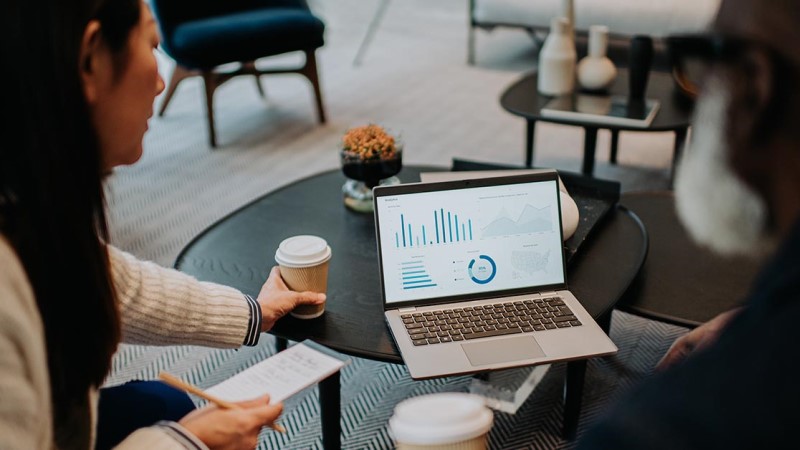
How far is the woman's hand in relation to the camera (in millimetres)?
1036

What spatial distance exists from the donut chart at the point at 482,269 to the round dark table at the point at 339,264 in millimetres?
161

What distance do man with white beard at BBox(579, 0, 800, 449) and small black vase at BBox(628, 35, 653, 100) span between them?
2.09 m

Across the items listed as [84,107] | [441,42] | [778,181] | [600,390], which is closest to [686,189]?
[778,181]

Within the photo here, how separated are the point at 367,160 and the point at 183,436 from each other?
90 centimetres

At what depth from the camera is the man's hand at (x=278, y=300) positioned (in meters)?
1.34

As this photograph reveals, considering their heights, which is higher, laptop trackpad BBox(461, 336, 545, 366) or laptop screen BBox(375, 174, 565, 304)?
laptop screen BBox(375, 174, 565, 304)

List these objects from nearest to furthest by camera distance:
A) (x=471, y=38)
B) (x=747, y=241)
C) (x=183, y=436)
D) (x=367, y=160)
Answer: (x=747, y=241), (x=183, y=436), (x=367, y=160), (x=471, y=38)

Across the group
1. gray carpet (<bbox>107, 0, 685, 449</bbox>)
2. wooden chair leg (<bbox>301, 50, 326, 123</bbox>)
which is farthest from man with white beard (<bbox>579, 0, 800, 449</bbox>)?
wooden chair leg (<bbox>301, 50, 326, 123</bbox>)

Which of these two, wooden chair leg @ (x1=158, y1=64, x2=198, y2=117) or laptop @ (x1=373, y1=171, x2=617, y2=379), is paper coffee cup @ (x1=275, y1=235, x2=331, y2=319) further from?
wooden chair leg @ (x1=158, y1=64, x2=198, y2=117)

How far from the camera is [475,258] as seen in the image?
1.42 meters

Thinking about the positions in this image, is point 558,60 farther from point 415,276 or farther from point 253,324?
point 253,324

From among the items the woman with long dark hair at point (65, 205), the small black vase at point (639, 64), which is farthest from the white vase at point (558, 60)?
the woman with long dark hair at point (65, 205)

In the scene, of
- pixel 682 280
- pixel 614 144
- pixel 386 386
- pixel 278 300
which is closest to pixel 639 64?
pixel 614 144

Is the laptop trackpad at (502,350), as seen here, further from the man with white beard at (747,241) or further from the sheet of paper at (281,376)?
the man with white beard at (747,241)
